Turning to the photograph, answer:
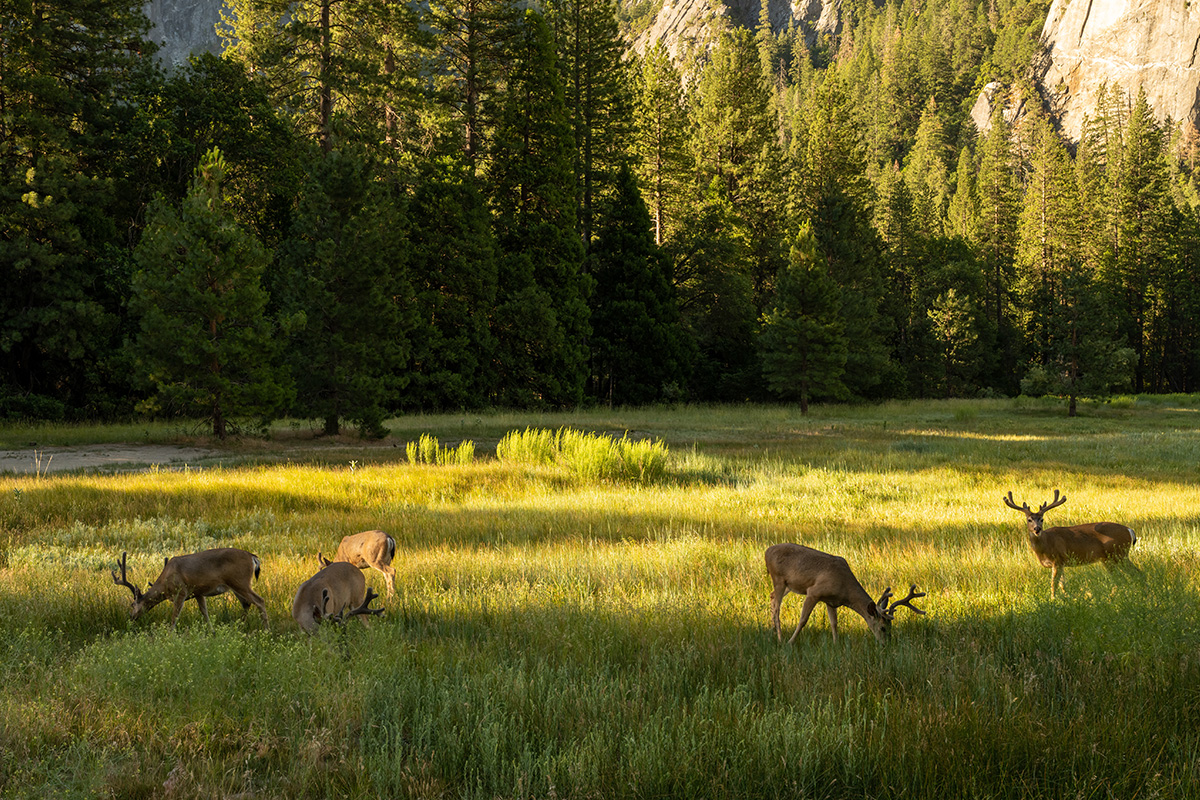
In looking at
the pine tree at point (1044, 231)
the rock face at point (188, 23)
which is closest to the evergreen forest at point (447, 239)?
the pine tree at point (1044, 231)

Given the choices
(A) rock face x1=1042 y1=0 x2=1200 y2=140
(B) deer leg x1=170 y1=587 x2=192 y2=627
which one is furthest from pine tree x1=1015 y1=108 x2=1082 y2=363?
(B) deer leg x1=170 y1=587 x2=192 y2=627

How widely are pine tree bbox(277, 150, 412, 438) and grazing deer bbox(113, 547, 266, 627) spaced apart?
15621 millimetres

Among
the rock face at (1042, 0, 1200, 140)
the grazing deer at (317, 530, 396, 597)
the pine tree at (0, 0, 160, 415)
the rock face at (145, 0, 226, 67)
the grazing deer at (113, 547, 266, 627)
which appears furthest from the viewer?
the rock face at (1042, 0, 1200, 140)

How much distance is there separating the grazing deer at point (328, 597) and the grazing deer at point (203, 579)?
56 cm

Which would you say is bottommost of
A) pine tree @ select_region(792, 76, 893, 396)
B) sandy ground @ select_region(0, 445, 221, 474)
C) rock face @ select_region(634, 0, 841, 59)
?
sandy ground @ select_region(0, 445, 221, 474)

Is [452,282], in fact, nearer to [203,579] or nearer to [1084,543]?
[203,579]

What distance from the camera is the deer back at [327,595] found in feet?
15.6

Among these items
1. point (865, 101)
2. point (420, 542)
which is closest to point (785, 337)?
point (420, 542)

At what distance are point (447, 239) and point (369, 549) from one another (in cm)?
2740

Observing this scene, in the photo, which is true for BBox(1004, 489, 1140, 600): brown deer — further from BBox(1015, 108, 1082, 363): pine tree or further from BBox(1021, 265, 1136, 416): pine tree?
BBox(1015, 108, 1082, 363): pine tree

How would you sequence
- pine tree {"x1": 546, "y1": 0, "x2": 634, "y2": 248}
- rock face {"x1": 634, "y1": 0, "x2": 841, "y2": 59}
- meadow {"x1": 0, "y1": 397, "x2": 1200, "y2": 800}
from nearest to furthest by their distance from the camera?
1. meadow {"x1": 0, "y1": 397, "x2": 1200, "y2": 800}
2. pine tree {"x1": 546, "y1": 0, "x2": 634, "y2": 248}
3. rock face {"x1": 634, "y1": 0, "x2": 841, "y2": 59}

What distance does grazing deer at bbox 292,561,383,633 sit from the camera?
4.72 metres

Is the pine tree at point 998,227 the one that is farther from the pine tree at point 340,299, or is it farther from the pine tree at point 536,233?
the pine tree at point 340,299

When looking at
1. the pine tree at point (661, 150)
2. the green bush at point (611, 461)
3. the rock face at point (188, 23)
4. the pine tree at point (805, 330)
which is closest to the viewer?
the green bush at point (611, 461)
